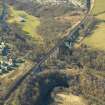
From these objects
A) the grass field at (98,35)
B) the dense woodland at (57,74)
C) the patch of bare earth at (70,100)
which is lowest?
the patch of bare earth at (70,100)

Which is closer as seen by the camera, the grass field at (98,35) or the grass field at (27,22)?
the grass field at (98,35)

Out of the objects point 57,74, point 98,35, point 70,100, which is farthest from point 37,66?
point 98,35

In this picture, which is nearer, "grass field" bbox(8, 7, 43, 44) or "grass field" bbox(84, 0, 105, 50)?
"grass field" bbox(84, 0, 105, 50)

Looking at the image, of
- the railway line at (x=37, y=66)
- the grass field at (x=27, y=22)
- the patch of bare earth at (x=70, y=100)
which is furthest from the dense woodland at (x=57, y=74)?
the grass field at (x=27, y=22)

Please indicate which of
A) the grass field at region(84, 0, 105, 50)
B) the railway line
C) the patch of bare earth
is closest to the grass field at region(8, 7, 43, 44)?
the railway line

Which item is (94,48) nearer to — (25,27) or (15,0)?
(25,27)

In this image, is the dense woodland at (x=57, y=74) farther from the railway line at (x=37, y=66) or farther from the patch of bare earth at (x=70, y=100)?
the railway line at (x=37, y=66)

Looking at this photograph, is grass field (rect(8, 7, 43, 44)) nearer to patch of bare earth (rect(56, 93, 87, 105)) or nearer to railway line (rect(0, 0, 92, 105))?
railway line (rect(0, 0, 92, 105))

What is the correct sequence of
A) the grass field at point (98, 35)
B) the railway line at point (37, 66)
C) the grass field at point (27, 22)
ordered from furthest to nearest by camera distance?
1. the grass field at point (27, 22)
2. the grass field at point (98, 35)
3. the railway line at point (37, 66)

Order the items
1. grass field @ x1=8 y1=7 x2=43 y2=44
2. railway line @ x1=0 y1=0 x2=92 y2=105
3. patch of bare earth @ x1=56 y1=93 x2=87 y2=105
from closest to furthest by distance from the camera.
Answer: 1. railway line @ x1=0 y1=0 x2=92 y2=105
2. patch of bare earth @ x1=56 y1=93 x2=87 y2=105
3. grass field @ x1=8 y1=7 x2=43 y2=44
